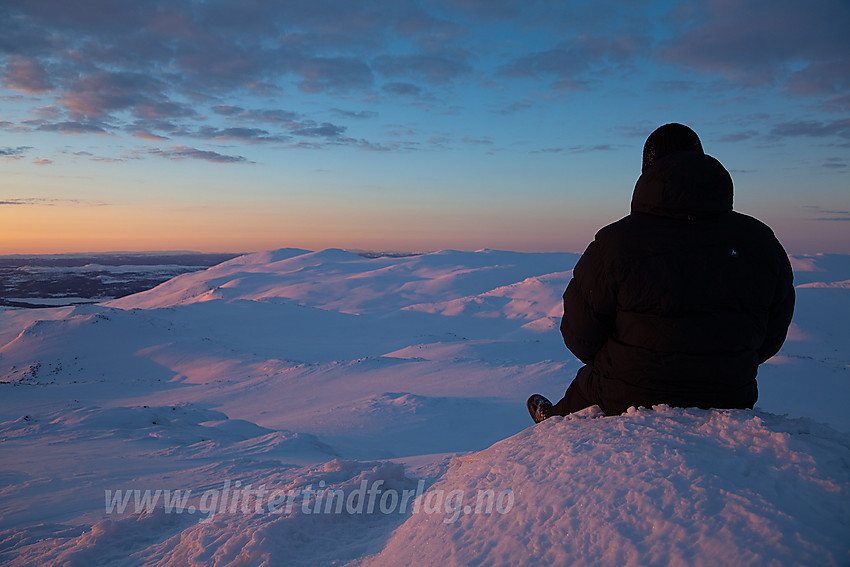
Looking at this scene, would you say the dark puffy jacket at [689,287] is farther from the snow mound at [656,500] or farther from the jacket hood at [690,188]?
the snow mound at [656,500]

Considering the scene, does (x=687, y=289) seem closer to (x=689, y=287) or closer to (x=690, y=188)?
(x=689, y=287)

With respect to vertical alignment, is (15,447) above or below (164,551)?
below

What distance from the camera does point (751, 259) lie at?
7.06ft

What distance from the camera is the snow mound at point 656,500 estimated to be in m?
1.57

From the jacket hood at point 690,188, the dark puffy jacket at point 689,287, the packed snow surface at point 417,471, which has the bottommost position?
the packed snow surface at point 417,471

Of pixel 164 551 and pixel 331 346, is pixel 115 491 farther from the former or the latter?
pixel 331 346

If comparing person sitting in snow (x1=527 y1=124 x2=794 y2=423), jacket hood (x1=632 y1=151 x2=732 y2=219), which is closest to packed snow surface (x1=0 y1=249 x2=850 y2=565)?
person sitting in snow (x1=527 y1=124 x2=794 y2=423)

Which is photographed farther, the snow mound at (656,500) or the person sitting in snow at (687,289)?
the person sitting in snow at (687,289)

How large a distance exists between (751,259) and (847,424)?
8.94 meters

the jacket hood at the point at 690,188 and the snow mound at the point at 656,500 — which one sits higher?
the jacket hood at the point at 690,188

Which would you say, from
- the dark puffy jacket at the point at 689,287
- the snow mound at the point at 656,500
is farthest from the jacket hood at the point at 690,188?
the snow mound at the point at 656,500

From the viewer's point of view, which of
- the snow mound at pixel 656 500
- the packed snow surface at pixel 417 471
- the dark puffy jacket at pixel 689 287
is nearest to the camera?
the snow mound at pixel 656 500

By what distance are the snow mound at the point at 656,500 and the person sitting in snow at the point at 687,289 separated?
0.18m

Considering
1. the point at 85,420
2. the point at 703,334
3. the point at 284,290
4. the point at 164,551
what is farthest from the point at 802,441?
the point at 284,290
